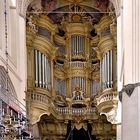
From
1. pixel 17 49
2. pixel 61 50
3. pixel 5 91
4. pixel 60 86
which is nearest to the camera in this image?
pixel 5 91

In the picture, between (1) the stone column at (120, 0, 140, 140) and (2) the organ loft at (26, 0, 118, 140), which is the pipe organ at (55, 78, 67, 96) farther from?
(1) the stone column at (120, 0, 140, 140)

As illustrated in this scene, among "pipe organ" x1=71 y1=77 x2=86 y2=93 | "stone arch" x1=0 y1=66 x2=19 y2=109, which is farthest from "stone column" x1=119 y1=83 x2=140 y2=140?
"pipe organ" x1=71 y1=77 x2=86 y2=93

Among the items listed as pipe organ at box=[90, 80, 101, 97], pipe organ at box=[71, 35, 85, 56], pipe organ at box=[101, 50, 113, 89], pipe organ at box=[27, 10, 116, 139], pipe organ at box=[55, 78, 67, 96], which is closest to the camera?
pipe organ at box=[27, 10, 116, 139]

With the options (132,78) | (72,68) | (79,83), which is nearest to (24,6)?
(72,68)

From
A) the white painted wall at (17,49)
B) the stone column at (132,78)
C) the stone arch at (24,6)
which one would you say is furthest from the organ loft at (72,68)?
the stone column at (132,78)

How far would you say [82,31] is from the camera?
2523 centimetres

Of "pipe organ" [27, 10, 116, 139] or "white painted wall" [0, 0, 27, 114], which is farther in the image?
"pipe organ" [27, 10, 116, 139]

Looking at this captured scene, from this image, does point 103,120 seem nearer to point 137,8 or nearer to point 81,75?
point 81,75

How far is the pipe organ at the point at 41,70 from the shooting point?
23656mm

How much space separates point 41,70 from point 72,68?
5.58 feet

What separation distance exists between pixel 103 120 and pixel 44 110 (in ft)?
9.59

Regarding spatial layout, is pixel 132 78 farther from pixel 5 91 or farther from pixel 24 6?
pixel 24 6

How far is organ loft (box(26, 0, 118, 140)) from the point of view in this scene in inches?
922

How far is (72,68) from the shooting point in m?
25.0
